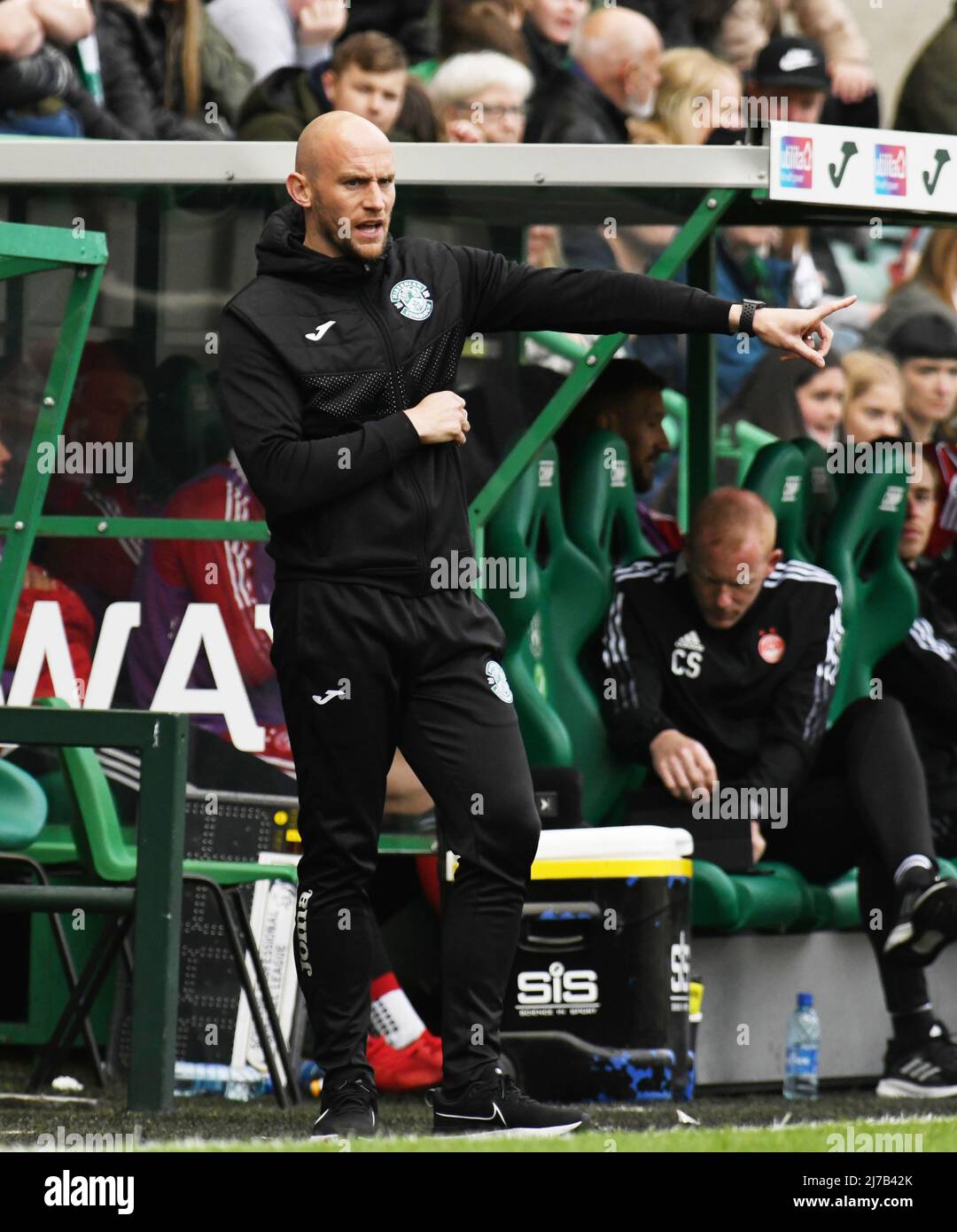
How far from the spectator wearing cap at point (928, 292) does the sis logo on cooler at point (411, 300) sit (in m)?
5.25

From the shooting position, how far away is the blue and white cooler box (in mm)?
6137

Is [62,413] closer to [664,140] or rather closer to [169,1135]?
[169,1135]

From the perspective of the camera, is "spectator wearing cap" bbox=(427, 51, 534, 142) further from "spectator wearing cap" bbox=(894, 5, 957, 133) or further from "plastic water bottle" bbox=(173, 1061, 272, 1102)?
"plastic water bottle" bbox=(173, 1061, 272, 1102)

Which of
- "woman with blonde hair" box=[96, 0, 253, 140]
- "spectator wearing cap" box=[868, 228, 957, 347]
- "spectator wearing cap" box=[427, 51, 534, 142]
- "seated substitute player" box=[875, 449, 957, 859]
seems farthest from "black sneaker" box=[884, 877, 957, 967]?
"spectator wearing cap" box=[868, 228, 957, 347]

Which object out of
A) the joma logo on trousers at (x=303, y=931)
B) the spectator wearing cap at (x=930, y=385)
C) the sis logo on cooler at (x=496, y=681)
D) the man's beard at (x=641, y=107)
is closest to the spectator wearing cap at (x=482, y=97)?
the man's beard at (x=641, y=107)

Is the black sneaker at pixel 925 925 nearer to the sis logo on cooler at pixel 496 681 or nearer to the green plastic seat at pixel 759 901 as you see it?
the green plastic seat at pixel 759 901

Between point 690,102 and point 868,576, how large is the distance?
208 centimetres

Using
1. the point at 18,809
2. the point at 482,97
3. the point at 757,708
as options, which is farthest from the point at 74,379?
the point at 482,97

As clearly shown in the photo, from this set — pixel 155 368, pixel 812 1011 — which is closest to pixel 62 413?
pixel 155 368

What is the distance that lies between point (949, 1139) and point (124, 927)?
6.63ft

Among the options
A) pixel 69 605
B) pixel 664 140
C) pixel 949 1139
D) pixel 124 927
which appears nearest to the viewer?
pixel 949 1139

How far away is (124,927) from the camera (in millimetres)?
6102

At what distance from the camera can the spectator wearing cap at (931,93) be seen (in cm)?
980

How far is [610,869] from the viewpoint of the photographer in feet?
20.7
